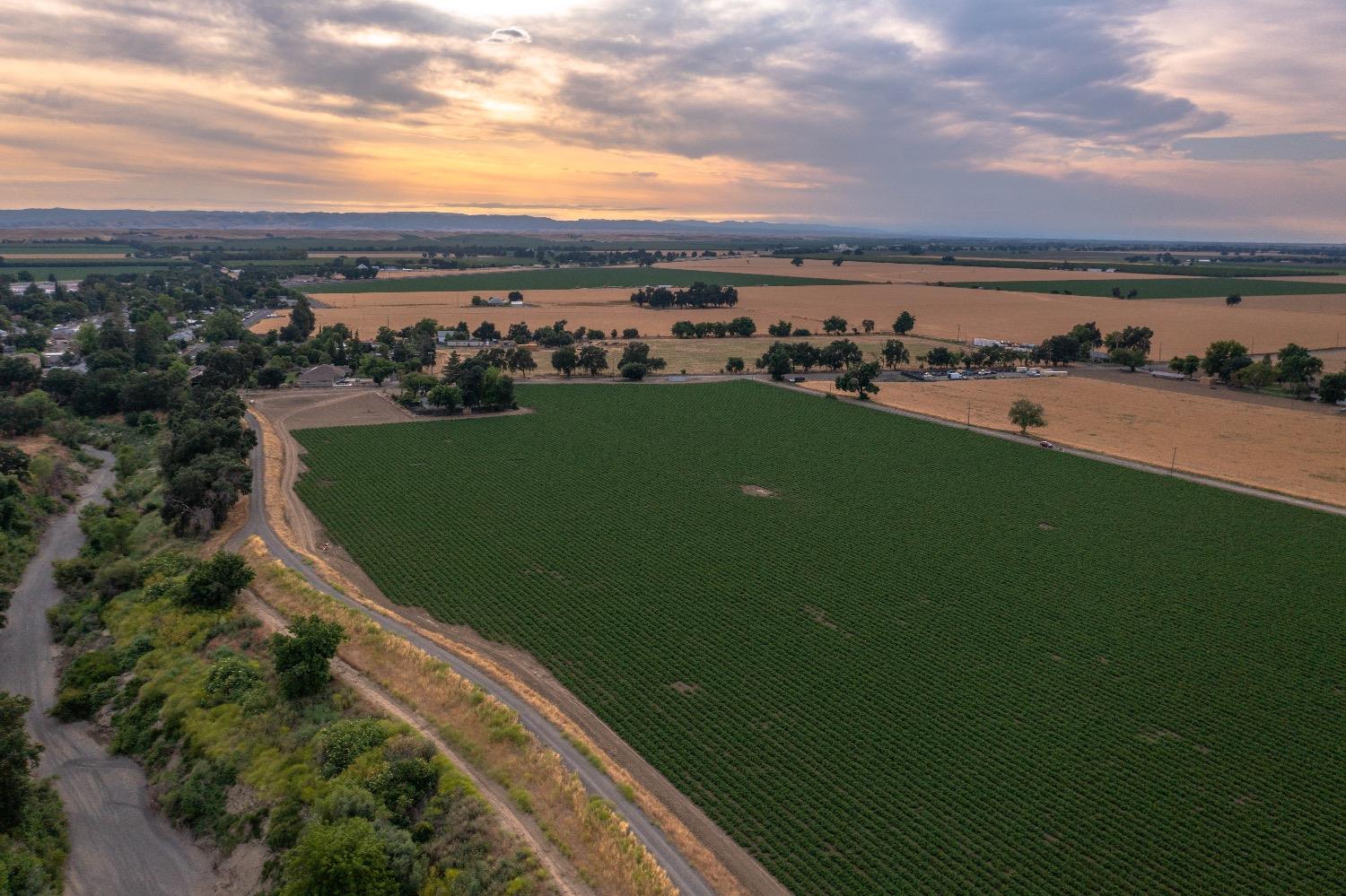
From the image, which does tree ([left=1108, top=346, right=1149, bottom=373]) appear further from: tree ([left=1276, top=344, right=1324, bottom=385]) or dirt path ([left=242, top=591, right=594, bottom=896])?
dirt path ([left=242, top=591, right=594, bottom=896])

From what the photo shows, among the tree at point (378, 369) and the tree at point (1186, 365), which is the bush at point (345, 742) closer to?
the tree at point (378, 369)

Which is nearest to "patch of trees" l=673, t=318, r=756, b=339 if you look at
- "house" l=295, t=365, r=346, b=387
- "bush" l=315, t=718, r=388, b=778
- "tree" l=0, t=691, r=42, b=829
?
"house" l=295, t=365, r=346, b=387

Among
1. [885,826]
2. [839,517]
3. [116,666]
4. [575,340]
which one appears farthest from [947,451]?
[575,340]

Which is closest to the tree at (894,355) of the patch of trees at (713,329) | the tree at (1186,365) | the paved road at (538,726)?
the patch of trees at (713,329)

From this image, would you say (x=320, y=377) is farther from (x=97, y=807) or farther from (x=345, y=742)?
(x=345, y=742)

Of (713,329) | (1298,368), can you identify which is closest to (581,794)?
(1298,368)
